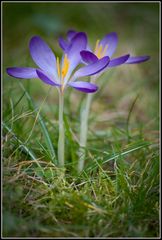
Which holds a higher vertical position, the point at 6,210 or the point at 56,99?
the point at 56,99

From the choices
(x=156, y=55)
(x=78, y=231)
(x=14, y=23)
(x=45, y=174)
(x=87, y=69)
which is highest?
(x=14, y=23)

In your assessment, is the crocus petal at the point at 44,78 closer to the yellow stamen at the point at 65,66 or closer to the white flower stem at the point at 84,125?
the yellow stamen at the point at 65,66

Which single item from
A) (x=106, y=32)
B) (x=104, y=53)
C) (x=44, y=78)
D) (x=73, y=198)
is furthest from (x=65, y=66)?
(x=106, y=32)

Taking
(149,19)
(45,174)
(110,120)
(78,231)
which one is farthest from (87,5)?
(78,231)

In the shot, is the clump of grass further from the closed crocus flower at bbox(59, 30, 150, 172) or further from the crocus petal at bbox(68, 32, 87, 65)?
the crocus petal at bbox(68, 32, 87, 65)

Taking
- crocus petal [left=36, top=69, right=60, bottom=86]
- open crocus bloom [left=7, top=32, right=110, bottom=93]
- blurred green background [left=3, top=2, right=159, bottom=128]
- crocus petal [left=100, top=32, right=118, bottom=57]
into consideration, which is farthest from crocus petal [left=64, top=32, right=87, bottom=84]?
blurred green background [left=3, top=2, right=159, bottom=128]

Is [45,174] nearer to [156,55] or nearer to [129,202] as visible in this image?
[129,202]
